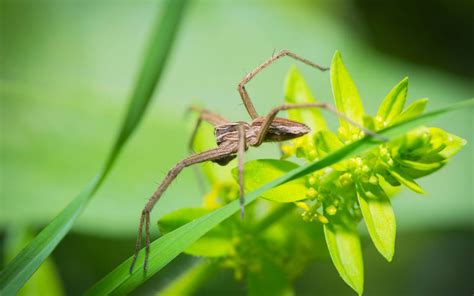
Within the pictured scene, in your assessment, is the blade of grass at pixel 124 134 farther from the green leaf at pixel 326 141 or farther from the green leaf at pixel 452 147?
the green leaf at pixel 452 147

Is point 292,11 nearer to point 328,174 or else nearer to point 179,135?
point 179,135

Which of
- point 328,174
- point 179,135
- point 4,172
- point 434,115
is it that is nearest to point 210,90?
point 179,135

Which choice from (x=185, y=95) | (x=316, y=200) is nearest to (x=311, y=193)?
(x=316, y=200)

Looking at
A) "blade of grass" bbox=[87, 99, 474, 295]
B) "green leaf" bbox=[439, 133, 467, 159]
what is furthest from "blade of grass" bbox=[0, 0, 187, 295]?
"green leaf" bbox=[439, 133, 467, 159]

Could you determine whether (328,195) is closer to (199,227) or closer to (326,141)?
(326,141)

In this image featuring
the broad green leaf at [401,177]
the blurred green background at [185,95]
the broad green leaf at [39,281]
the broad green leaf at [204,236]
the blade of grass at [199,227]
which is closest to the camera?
the blade of grass at [199,227]

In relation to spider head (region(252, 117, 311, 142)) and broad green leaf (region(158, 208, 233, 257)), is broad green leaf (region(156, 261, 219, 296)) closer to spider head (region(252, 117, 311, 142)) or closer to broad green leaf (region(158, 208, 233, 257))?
broad green leaf (region(158, 208, 233, 257))

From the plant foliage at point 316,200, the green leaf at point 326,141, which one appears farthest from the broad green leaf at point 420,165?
the green leaf at point 326,141
